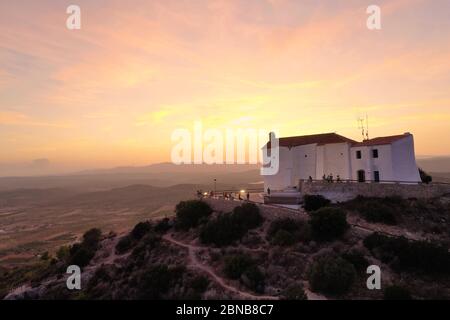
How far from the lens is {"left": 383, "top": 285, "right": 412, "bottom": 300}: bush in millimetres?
16438

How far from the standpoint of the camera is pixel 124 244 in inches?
1298

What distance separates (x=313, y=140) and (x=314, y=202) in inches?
457

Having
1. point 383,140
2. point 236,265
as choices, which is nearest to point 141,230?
point 236,265

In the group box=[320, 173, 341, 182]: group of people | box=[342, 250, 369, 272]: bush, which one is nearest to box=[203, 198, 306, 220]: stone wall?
box=[342, 250, 369, 272]: bush

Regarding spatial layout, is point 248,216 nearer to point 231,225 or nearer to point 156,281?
point 231,225

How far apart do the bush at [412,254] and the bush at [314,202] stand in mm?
7523

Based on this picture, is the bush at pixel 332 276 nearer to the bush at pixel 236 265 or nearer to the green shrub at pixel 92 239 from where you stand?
the bush at pixel 236 265

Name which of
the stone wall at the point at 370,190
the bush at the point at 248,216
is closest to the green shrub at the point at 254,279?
the bush at the point at 248,216

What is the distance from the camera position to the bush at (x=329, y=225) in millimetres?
24688

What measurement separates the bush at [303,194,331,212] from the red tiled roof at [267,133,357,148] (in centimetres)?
900

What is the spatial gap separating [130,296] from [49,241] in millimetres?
55980

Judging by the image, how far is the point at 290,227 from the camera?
27359mm
